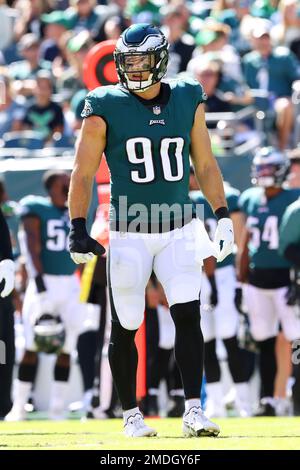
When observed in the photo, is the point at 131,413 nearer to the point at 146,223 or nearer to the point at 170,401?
the point at 146,223

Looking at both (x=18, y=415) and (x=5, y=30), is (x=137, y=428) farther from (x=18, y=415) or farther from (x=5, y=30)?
(x=5, y=30)

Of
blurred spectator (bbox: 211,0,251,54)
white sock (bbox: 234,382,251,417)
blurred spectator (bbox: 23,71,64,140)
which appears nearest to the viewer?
white sock (bbox: 234,382,251,417)

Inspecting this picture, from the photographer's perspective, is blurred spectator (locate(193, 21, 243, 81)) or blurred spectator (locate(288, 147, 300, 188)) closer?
blurred spectator (locate(288, 147, 300, 188))

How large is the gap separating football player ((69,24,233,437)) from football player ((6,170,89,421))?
393 cm

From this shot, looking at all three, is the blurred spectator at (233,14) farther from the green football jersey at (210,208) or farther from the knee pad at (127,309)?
the knee pad at (127,309)

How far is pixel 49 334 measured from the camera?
1045 centimetres

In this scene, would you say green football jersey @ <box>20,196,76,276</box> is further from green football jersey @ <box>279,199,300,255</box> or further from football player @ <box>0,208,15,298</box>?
football player @ <box>0,208,15,298</box>

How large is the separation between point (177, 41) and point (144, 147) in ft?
24.5

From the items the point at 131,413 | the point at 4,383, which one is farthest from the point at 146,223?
the point at 4,383

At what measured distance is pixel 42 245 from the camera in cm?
1077

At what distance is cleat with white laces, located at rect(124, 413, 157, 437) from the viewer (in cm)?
660

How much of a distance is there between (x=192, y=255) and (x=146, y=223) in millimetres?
268

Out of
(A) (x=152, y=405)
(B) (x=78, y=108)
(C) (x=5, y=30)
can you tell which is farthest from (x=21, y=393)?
(C) (x=5, y=30)

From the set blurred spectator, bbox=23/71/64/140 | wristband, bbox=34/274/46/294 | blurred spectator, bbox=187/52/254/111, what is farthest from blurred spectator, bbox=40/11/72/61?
wristband, bbox=34/274/46/294
